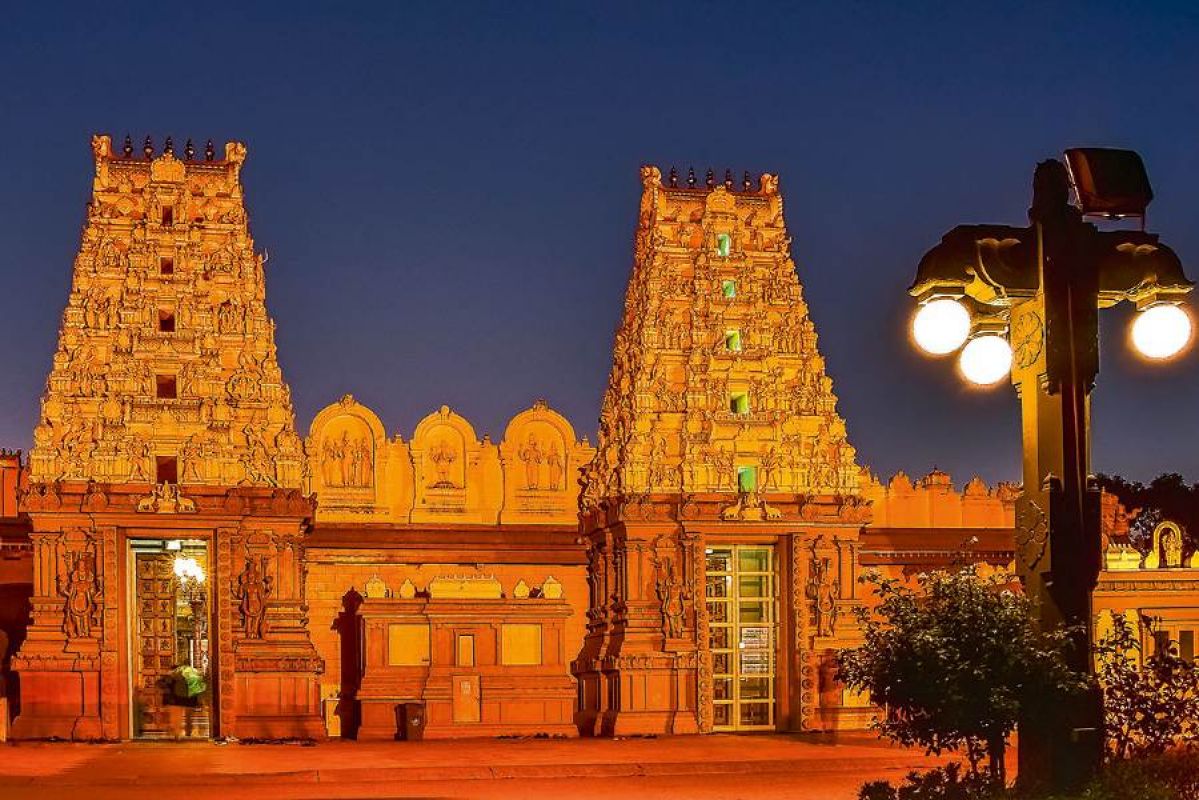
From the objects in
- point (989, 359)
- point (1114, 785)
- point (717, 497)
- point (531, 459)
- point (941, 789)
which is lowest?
point (941, 789)

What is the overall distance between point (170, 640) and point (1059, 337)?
2638cm

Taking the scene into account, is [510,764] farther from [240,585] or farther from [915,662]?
[915,662]

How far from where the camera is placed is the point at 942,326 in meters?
9.89

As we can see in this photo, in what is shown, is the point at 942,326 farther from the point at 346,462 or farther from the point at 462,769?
the point at 346,462

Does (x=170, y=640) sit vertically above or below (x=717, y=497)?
below

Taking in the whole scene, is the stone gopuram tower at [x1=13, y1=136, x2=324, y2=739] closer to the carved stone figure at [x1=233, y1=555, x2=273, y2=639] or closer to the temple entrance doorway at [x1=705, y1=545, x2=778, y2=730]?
the carved stone figure at [x1=233, y1=555, x2=273, y2=639]

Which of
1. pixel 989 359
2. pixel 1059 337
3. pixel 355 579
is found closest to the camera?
pixel 1059 337

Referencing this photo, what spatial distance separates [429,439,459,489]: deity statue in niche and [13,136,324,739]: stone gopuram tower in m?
3.73

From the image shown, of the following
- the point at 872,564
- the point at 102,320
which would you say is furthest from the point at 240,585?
the point at 872,564

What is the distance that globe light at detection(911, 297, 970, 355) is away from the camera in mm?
9891

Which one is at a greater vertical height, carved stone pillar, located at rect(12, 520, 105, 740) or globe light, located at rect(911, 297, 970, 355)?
globe light, located at rect(911, 297, 970, 355)

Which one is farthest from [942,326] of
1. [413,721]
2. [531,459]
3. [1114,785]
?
[531,459]

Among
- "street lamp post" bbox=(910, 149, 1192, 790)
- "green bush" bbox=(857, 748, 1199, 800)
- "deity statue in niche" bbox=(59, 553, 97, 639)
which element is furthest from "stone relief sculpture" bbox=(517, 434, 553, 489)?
"street lamp post" bbox=(910, 149, 1192, 790)

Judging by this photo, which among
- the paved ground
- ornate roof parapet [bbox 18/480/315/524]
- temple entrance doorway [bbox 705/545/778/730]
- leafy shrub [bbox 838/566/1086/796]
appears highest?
ornate roof parapet [bbox 18/480/315/524]
